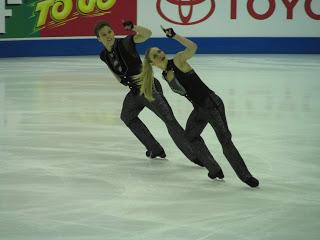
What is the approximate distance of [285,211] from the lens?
583cm

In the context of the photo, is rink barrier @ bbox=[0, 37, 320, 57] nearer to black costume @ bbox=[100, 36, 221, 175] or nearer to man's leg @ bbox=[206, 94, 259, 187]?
black costume @ bbox=[100, 36, 221, 175]

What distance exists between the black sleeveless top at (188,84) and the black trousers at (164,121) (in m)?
0.51

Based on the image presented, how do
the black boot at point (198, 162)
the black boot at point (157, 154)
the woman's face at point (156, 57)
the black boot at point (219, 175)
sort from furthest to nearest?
the black boot at point (157, 154), the black boot at point (198, 162), the black boot at point (219, 175), the woman's face at point (156, 57)

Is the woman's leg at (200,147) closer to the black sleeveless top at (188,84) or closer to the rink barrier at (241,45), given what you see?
the black sleeveless top at (188,84)

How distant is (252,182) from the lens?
6.54m

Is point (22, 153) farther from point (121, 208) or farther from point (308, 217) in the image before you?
point (308, 217)

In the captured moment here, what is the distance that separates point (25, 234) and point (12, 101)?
22.6 feet

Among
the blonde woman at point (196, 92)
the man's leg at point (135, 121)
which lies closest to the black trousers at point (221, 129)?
the blonde woman at point (196, 92)

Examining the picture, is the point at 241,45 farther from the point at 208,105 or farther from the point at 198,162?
the point at 208,105

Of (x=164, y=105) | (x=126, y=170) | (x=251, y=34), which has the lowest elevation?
(x=251, y=34)

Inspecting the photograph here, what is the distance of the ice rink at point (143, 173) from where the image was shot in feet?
17.8

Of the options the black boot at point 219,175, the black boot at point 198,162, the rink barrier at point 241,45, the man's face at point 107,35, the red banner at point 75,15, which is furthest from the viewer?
the rink barrier at point 241,45

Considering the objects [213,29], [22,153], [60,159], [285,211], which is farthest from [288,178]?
[213,29]

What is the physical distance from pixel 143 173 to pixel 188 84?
1.18 meters
